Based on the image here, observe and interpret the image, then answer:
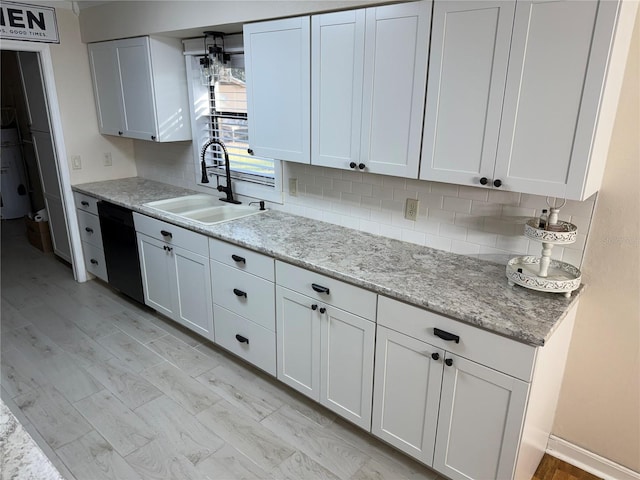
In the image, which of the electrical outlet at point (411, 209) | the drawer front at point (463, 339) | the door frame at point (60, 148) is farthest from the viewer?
the door frame at point (60, 148)

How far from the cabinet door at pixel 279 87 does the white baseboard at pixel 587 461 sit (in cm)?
196

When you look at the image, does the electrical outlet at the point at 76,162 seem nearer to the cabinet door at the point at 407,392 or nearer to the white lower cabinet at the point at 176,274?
the white lower cabinet at the point at 176,274

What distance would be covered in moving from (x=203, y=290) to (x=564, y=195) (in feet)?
7.08

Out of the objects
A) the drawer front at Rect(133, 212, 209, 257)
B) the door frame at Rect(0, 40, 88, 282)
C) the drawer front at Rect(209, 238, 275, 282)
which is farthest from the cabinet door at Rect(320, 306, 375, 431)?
the door frame at Rect(0, 40, 88, 282)

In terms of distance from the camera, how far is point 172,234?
116 inches

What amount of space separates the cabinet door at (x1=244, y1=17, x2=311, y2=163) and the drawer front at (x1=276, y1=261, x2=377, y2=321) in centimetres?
64

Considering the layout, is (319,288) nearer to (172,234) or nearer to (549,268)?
(549,268)

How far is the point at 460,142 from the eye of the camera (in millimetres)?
1830

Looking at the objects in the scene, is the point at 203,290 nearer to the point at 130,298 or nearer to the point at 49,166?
the point at 130,298

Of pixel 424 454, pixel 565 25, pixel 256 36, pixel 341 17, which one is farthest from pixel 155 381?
pixel 565 25

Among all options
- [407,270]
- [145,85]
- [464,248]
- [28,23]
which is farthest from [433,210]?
[28,23]

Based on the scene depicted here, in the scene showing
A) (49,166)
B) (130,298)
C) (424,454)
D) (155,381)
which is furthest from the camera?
(49,166)

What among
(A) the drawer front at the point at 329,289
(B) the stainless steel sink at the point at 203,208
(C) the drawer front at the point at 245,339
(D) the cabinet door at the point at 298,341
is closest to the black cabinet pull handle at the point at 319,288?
(A) the drawer front at the point at 329,289

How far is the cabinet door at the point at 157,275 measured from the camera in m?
3.11
